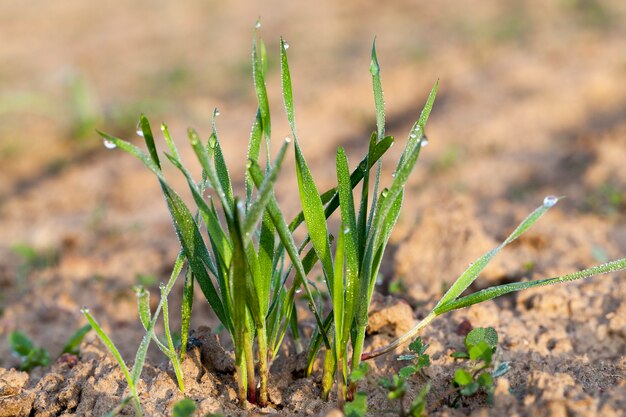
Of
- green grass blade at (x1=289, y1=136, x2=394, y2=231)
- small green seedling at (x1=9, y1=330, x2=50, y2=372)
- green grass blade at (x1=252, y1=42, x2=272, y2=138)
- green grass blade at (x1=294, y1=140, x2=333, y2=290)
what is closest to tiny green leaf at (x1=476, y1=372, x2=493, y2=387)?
green grass blade at (x1=294, y1=140, x2=333, y2=290)

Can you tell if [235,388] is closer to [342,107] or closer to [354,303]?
[354,303]

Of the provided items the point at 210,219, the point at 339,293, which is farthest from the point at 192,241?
the point at 339,293

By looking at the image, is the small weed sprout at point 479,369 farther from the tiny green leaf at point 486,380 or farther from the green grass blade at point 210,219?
the green grass blade at point 210,219

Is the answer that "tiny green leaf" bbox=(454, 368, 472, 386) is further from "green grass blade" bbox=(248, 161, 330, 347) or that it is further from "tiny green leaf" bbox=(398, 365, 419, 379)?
"green grass blade" bbox=(248, 161, 330, 347)

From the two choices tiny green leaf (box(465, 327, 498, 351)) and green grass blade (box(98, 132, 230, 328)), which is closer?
green grass blade (box(98, 132, 230, 328))

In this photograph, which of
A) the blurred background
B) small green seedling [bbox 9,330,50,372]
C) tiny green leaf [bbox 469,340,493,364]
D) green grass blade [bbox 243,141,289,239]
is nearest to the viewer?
green grass blade [bbox 243,141,289,239]
